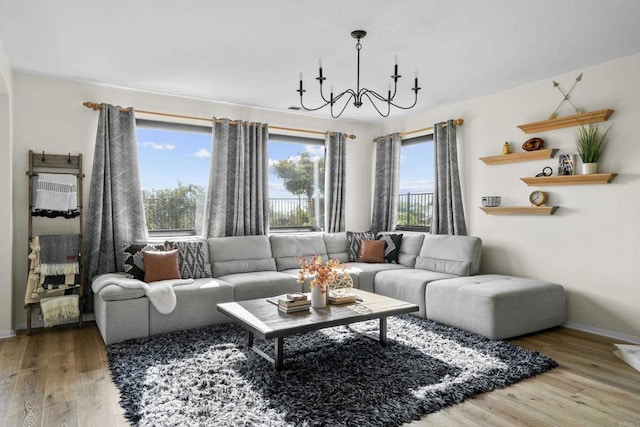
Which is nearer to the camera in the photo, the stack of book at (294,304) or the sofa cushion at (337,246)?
the stack of book at (294,304)

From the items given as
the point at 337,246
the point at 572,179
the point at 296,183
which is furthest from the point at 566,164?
the point at 296,183

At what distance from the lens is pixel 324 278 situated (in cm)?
341

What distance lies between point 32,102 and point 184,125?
1548 mm

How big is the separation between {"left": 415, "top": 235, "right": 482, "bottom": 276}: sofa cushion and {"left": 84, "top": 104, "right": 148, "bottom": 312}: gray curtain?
3.34m

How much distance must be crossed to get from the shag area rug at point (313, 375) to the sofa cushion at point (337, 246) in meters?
1.90

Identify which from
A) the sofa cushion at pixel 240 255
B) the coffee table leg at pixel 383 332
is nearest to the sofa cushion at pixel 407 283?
the coffee table leg at pixel 383 332

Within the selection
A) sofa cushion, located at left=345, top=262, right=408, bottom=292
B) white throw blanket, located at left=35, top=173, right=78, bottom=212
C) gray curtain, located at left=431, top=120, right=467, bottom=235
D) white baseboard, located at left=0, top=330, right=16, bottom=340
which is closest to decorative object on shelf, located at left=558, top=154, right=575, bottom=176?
gray curtain, located at left=431, top=120, right=467, bottom=235

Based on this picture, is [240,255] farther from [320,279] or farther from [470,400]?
[470,400]

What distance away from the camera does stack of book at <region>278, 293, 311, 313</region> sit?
3332mm

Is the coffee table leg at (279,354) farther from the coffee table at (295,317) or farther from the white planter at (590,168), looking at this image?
the white planter at (590,168)

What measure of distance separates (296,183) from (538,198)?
3187 mm

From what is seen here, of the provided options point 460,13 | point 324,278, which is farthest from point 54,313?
point 460,13

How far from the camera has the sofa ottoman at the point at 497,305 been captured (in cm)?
376

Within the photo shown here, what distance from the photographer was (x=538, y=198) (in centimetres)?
452
